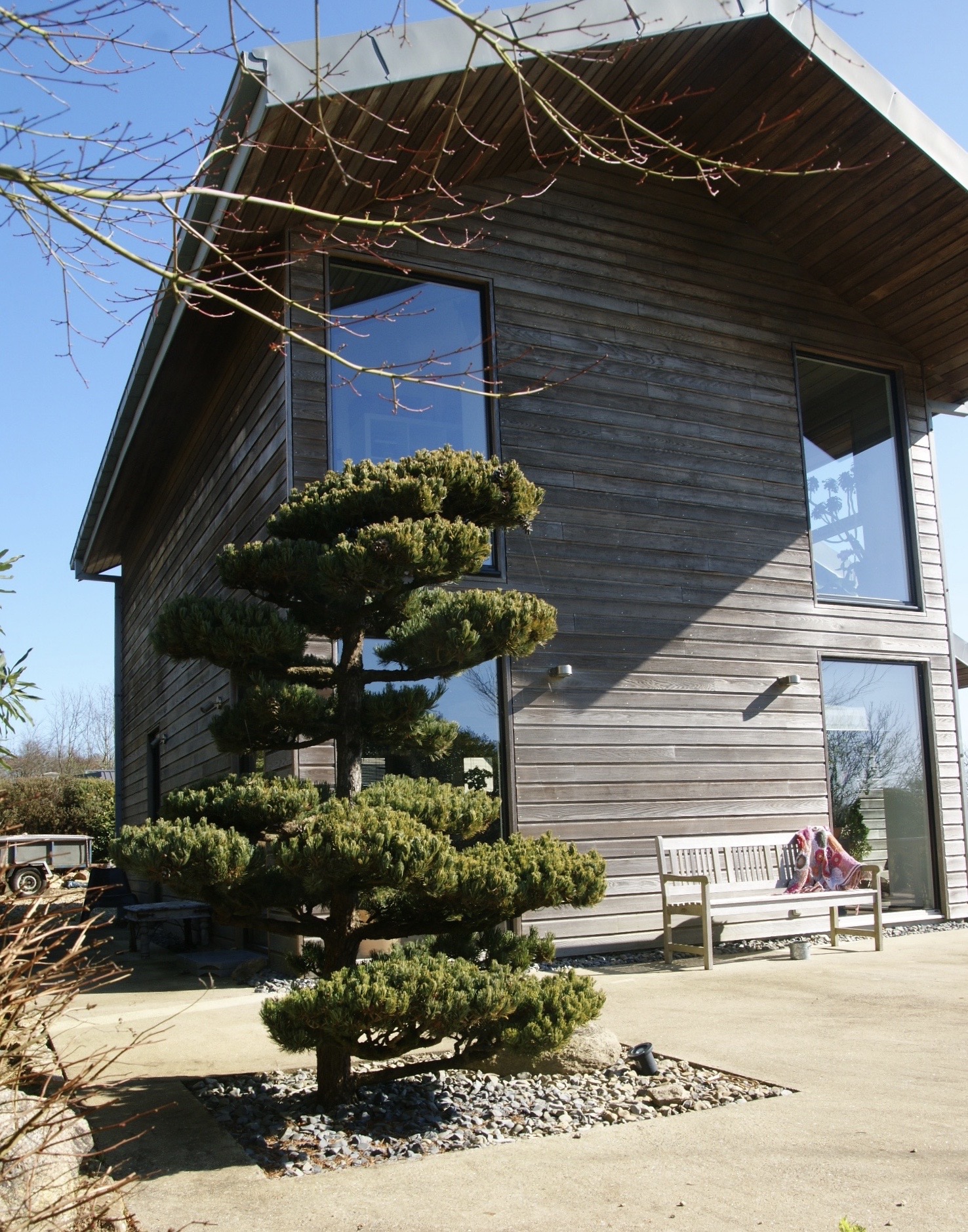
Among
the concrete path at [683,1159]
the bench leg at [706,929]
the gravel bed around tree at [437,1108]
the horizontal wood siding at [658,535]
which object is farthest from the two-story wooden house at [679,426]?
the gravel bed around tree at [437,1108]

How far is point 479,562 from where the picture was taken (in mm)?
4316

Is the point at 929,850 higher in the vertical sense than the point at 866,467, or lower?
lower

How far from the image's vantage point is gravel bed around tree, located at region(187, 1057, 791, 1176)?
3504mm

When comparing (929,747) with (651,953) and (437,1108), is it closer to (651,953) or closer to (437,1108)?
(651,953)

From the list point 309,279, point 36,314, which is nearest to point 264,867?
point 36,314

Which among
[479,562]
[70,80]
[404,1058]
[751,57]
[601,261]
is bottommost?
[404,1058]

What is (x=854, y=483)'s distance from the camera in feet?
31.3

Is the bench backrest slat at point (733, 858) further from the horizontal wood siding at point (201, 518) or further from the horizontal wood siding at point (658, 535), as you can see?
the horizontal wood siding at point (201, 518)

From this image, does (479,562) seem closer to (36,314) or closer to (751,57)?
(36,314)

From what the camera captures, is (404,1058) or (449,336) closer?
(404,1058)

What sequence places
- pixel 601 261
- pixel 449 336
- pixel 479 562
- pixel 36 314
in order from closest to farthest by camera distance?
pixel 36 314 → pixel 479 562 → pixel 449 336 → pixel 601 261

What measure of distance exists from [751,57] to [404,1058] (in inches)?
283

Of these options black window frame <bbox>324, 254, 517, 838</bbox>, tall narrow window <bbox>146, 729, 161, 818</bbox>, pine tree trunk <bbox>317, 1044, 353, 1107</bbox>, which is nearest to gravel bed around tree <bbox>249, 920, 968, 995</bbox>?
black window frame <bbox>324, 254, 517, 838</bbox>

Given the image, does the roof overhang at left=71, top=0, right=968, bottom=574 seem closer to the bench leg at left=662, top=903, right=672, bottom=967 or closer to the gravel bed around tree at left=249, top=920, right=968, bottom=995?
the gravel bed around tree at left=249, top=920, right=968, bottom=995
